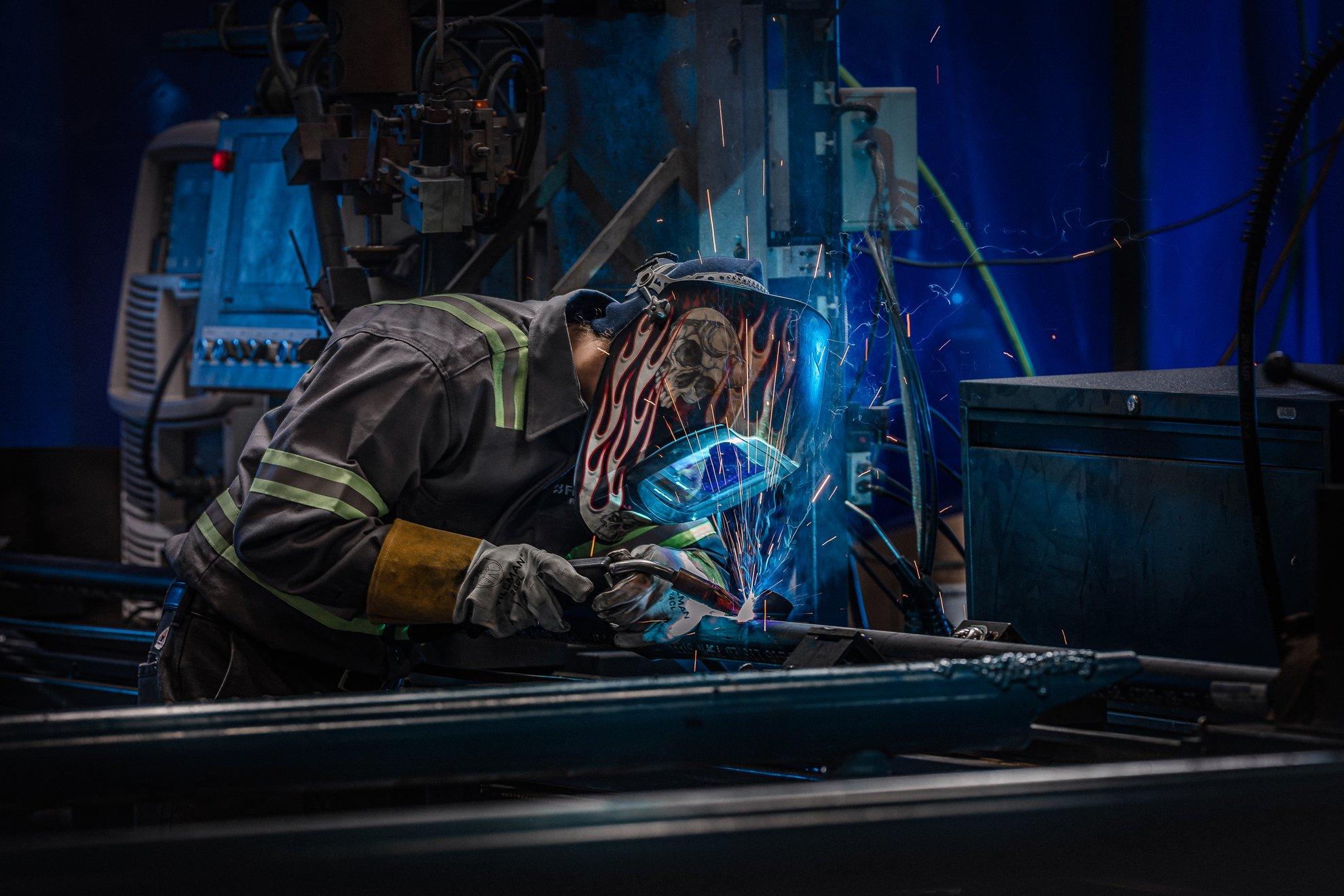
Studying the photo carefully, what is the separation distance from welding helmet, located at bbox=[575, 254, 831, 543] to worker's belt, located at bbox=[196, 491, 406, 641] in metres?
0.51

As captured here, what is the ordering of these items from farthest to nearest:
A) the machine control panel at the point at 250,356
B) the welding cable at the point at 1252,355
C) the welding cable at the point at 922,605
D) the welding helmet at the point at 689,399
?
the machine control panel at the point at 250,356 < the welding cable at the point at 922,605 < the welding helmet at the point at 689,399 < the welding cable at the point at 1252,355

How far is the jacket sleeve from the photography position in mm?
2277

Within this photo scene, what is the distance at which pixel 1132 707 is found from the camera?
2189 mm

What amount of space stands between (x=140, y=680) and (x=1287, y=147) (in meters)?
2.26

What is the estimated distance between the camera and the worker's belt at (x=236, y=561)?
2.48 m

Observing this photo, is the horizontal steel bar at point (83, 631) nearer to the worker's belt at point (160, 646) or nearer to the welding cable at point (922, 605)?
the worker's belt at point (160, 646)

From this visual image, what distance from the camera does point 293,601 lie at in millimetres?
2486

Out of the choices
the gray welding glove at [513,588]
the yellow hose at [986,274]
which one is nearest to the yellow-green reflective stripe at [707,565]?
the gray welding glove at [513,588]

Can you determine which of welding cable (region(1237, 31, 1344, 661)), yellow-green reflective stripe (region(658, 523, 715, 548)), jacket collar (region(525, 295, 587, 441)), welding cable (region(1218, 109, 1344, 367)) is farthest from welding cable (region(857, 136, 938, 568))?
welding cable (region(1237, 31, 1344, 661))

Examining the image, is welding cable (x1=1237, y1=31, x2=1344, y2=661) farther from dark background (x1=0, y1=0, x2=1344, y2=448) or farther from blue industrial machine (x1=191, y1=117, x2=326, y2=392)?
blue industrial machine (x1=191, y1=117, x2=326, y2=392)

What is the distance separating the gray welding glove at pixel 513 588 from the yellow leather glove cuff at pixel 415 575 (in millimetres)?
22

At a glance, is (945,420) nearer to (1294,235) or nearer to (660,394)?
(1294,235)

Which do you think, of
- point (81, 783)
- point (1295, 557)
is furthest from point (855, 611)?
point (81, 783)

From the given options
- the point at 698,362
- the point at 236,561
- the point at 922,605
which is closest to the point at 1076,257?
the point at 922,605
